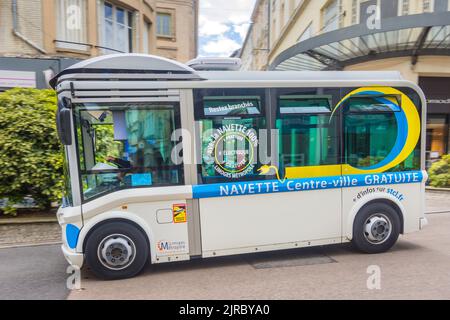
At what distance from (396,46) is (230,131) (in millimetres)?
12734

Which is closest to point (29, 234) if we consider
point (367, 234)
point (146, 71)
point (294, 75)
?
point (146, 71)

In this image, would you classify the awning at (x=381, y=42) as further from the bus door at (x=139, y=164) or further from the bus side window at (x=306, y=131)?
the bus door at (x=139, y=164)

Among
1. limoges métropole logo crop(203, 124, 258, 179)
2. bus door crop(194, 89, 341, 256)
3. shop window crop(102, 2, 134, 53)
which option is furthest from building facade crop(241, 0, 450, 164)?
limoges métropole logo crop(203, 124, 258, 179)


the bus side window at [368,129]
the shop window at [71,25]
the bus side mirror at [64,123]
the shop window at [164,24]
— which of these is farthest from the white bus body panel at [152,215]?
the shop window at [164,24]

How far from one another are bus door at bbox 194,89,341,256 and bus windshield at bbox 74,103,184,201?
475mm

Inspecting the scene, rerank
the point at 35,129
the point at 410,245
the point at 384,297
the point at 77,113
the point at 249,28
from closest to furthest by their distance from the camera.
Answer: the point at 384,297
the point at 77,113
the point at 410,245
the point at 35,129
the point at 249,28

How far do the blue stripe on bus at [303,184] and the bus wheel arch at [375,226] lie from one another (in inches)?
14.9

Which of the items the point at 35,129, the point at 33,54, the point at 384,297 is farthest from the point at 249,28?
the point at 384,297

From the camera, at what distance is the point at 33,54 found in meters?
12.5

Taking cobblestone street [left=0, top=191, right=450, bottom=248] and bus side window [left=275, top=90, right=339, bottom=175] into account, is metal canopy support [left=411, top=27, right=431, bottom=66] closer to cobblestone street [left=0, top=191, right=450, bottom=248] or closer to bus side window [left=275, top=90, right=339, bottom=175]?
bus side window [left=275, top=90, right=339, bottom=175]

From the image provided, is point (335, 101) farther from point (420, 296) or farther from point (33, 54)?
point (33, 54)

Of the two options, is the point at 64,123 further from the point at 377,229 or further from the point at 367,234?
the point at 377,229

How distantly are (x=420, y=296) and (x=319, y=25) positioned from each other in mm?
20332

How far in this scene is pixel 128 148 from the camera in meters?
5.16
